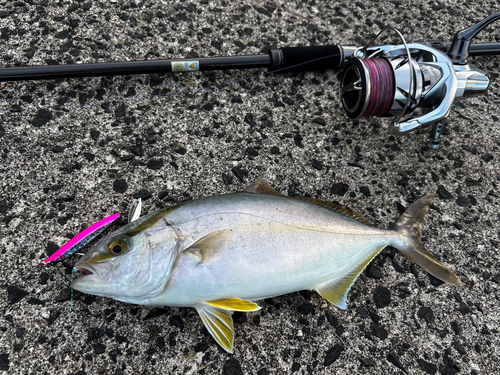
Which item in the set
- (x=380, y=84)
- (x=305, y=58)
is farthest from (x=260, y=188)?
(x=305, y=58)

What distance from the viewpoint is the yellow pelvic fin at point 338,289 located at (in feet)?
5.60

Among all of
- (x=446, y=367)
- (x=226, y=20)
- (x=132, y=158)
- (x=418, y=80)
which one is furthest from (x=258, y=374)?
(x=226, y=20)

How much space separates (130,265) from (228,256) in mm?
423

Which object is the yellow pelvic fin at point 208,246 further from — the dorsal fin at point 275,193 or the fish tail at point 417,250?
the fish tail at point 417,250

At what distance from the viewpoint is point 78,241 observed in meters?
1.70

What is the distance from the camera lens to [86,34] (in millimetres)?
2383

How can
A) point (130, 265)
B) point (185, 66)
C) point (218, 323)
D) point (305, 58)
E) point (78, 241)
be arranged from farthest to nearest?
Result: point (305, 58) < point (185, 66) < point (78, 241) < point (218, 323) < point (130, 265)

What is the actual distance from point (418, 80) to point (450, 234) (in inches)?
37.1

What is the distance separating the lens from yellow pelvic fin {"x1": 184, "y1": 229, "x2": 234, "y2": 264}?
1.52m

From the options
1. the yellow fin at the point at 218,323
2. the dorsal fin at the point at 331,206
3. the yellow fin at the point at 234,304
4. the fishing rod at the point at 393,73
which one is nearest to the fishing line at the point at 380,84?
the fishing rod at the point at 393,73

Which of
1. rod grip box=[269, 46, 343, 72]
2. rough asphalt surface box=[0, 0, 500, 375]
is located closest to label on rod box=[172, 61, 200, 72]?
rough asphalt surface box=[0, 0, 500, 375]

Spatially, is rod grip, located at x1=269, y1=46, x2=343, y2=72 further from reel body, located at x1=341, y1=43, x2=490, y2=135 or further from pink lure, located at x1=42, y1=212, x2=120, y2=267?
pink lure, located at x1=42, y1=212, x2=120, y2=267

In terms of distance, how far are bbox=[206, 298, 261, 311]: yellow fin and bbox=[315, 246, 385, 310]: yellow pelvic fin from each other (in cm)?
39

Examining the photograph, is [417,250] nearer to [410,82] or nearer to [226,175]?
[410,82]
